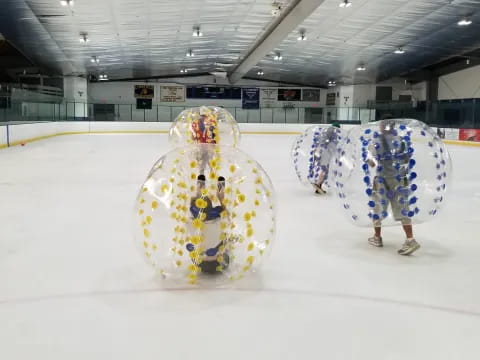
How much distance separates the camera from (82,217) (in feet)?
15.2

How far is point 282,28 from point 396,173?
13168mm

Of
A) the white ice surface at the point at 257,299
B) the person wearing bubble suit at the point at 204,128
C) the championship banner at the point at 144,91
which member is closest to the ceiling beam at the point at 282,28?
the person wearing bubble suit at the point at 204,128

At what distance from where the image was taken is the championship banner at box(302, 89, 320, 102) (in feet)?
112

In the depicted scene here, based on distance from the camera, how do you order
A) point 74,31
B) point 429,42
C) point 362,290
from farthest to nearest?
point 429,42
point 74,31
point 362,290

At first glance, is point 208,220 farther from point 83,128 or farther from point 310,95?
point 310,95

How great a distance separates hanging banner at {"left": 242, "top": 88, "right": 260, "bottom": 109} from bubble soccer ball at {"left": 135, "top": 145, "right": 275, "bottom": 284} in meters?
30.7

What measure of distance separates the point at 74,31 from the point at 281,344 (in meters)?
16.9

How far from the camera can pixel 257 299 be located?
261cm

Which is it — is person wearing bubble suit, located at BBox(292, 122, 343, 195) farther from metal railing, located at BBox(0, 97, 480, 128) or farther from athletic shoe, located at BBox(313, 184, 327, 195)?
metal railing, located at BBox(0, 97, 480, 128)

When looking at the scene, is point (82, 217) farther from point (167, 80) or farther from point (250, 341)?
point (167, 80)

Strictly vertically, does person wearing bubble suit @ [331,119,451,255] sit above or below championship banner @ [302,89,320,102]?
below

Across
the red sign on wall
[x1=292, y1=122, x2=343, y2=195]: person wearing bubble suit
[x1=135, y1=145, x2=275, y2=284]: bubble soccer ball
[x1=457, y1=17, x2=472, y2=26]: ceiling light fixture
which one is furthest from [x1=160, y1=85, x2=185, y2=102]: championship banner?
[x1=135, y1=145, x2=275, y2=284]: bubble soccer ball

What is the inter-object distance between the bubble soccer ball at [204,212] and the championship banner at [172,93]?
99.3ft

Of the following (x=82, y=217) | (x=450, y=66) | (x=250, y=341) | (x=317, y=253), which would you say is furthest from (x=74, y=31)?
(x=450, y=66)
